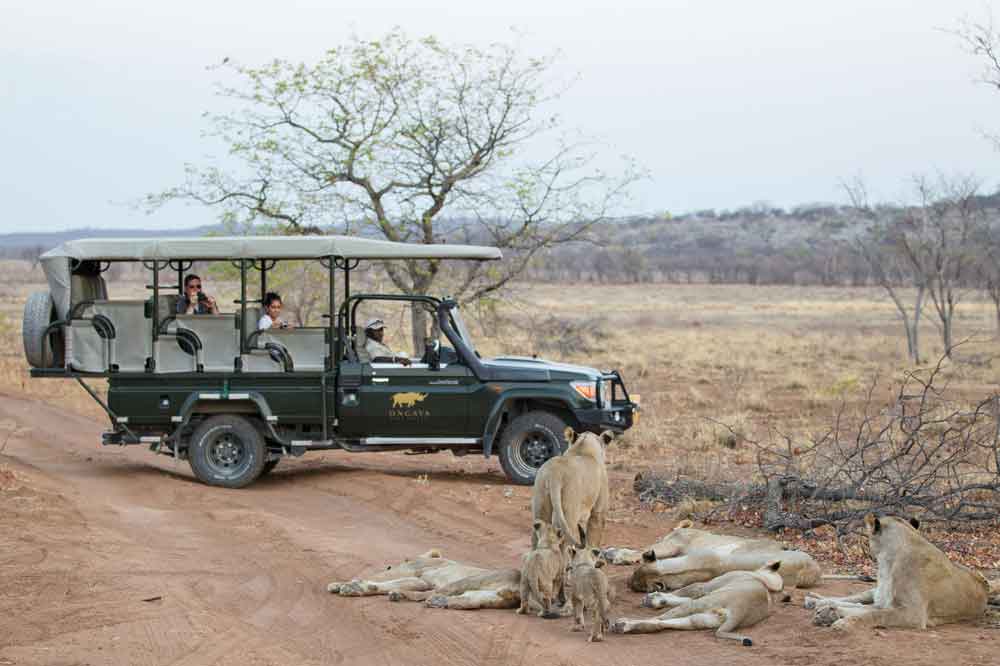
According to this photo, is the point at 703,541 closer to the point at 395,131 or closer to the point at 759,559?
the point at 759,559

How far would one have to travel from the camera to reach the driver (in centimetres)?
1382

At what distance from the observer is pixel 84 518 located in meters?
11.1

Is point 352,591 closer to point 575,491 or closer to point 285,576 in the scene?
point 285,576

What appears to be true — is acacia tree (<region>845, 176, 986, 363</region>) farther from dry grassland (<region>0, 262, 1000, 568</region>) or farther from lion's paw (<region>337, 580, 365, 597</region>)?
lion's paw (<region>337, 580, 365, 597</region>)

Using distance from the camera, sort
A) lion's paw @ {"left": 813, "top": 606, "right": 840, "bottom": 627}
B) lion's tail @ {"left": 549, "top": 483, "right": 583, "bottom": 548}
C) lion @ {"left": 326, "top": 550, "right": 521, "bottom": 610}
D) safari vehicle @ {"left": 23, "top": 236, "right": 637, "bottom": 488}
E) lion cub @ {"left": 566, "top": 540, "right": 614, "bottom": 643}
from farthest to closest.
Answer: safari vehicle @ {"left": 23, "top": 236, "right": 637, "bottom": 488}, lion's tail @ {"left": 549, "top": 483, "right": 583, "bottom": 548}, lion @ {"left": 326, "top": 550, "right": 521, "bottom": 610}, lion's paw @ {"left": 813, "top": 606, "right": 840, "bottom": 627}, lion cub @ {"left": 566, "top": 540, "right": 614, "bottom": 643}

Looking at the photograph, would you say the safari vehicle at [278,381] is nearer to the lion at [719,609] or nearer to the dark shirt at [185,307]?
the dark shirt at [185,307]

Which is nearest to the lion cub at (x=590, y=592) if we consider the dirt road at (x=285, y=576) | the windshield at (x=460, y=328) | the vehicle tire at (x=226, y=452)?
the dirt road at (x=285, y=576)

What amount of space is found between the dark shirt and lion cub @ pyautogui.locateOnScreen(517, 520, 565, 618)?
7.19 meters

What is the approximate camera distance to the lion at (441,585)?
26.6 ft

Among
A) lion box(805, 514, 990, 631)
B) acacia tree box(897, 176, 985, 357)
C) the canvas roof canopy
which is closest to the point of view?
lion box(805, 514, 990, 631)

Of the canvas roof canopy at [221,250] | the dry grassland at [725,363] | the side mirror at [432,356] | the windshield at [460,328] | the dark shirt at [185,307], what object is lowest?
the dry grassland at [725,363]

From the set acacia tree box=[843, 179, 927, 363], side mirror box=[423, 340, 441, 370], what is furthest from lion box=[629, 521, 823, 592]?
acacia tree box=[843, 179, 927, 363]

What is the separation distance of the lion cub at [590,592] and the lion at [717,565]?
0.93 meters

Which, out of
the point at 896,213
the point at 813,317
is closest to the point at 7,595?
the point at 896,213
